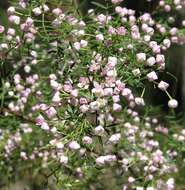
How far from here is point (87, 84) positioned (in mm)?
2520

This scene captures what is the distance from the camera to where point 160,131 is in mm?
4098

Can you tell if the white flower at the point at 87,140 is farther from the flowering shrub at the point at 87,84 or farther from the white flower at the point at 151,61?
the white flower at the point at 151,61

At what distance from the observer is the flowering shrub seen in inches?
96.2

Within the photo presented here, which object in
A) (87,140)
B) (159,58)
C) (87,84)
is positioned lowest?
(87,140)

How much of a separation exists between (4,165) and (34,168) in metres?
0.27

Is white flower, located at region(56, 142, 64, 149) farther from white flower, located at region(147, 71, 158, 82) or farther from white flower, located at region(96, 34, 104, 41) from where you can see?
white flower, located at region(96, 34, 104, 41)

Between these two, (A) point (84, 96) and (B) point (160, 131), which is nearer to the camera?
(A) point (84, 96)

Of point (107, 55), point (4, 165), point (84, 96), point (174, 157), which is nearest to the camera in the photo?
point (84, 96)

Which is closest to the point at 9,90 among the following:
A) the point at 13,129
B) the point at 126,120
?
the point at 13,129

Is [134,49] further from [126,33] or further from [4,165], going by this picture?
[4,165]

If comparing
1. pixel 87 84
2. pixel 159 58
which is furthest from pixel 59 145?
pixel 159 58

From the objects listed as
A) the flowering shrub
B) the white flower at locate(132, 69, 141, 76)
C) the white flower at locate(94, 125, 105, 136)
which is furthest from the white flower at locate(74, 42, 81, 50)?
the white flower at locate(94, 125, 105, 136)

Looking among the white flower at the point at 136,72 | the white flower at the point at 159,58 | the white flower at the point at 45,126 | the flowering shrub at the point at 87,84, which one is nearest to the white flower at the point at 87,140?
the flowering shrub at the point at 87,84

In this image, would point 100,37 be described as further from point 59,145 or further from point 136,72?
point 59,145
